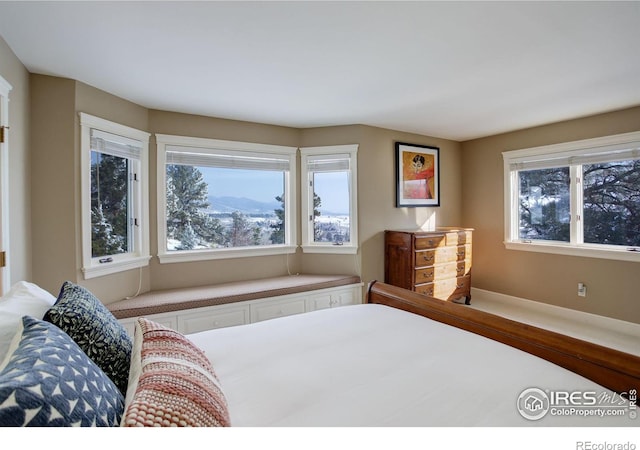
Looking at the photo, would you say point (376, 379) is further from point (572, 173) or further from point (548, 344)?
point (572, 173)

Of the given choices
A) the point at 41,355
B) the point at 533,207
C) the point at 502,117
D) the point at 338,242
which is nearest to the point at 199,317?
the point at 338,242

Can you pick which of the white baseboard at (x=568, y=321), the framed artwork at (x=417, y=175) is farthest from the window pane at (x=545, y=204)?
the framed artwork at (x=417, y=175)

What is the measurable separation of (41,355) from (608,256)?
469 cm

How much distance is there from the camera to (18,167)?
7.15 feet

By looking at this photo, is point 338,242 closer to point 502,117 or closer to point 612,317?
point 502,117

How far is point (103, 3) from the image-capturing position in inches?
63.6

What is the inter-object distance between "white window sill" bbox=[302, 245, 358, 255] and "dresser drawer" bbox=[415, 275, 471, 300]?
0.89m

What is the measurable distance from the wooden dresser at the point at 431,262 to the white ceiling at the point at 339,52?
154cm

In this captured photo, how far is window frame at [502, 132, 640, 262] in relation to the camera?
335 cm

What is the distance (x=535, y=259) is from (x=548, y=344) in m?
3.36

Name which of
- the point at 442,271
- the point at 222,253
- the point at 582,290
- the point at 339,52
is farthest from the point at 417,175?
the point at 222,253

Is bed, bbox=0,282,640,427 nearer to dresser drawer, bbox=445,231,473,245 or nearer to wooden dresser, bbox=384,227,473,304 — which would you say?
wooden dresser, bbox=384,227,473,304

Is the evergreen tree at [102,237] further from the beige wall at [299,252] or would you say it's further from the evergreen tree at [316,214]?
the evergreen tree at [316,214]

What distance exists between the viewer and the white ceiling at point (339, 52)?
1.71 meters
